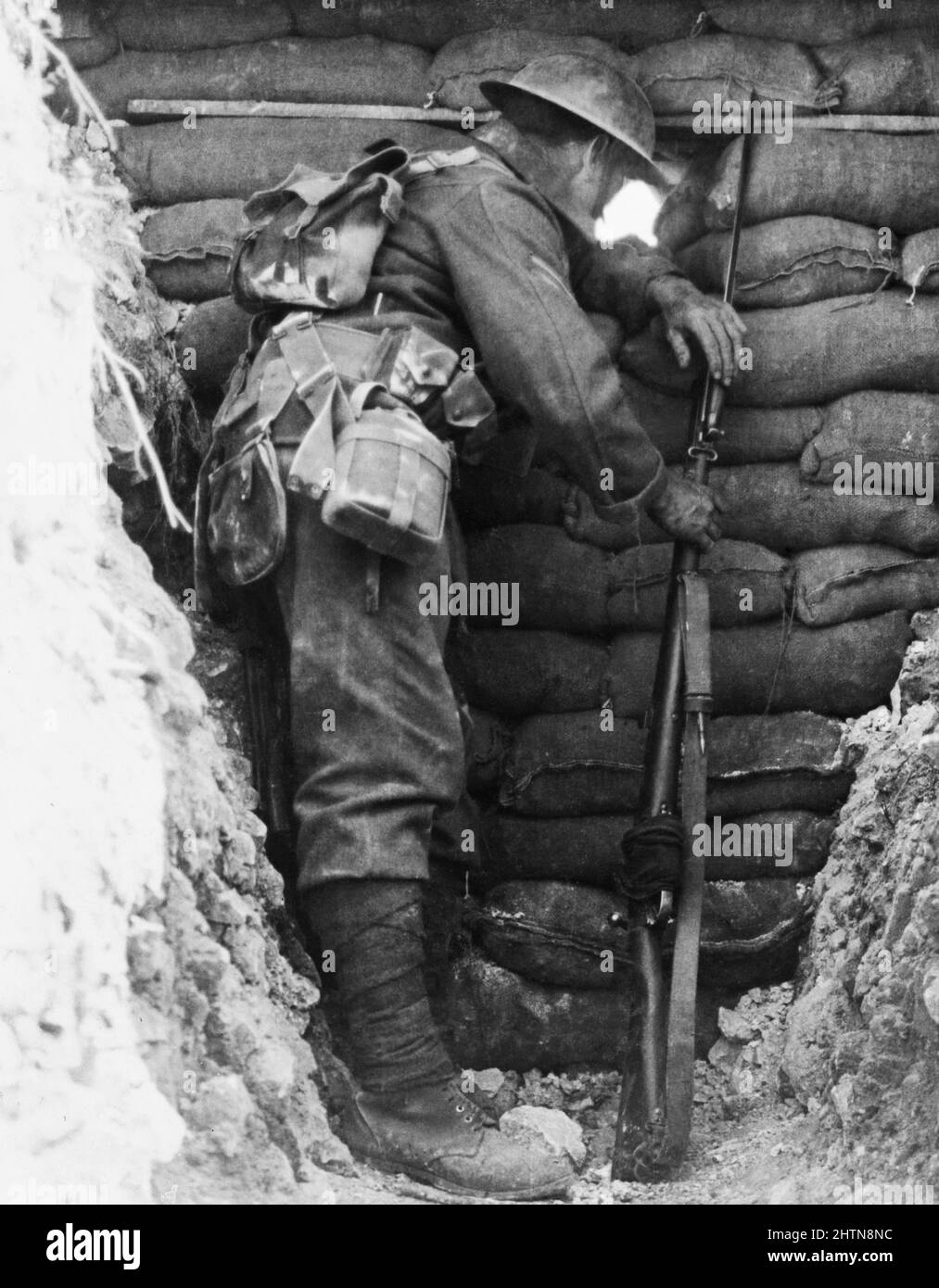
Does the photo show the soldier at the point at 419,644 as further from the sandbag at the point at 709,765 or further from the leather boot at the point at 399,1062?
the sandbag at the point at 709,765

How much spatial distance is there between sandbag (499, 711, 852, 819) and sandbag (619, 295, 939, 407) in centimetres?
68

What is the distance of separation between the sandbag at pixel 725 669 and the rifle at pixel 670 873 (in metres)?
0.19

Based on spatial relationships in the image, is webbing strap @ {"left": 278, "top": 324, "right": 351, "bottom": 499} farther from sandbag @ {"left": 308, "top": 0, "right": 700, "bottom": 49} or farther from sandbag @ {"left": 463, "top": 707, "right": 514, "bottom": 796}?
sandbag @ {"left": 308, "top": 0, "right": 700, "bottom": 49}

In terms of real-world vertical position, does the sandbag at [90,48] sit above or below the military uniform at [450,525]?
above

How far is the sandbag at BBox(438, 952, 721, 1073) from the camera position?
13.3 feet

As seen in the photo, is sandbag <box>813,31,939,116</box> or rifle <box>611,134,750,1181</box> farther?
sandbag <box>813,31,939,116</box>

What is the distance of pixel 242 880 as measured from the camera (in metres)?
3.67

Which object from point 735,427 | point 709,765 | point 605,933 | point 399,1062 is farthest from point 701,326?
point 399,1062

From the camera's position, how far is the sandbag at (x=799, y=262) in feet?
14.0

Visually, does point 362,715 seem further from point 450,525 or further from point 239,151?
point 239,151

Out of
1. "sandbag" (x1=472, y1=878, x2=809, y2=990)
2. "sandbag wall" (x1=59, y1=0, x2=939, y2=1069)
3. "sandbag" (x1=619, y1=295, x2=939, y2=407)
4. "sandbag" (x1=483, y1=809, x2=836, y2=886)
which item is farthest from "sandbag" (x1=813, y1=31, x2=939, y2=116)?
"sandbag" (x1=472, y1=878, x2=809, y2=990)

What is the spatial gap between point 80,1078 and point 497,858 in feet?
3.99

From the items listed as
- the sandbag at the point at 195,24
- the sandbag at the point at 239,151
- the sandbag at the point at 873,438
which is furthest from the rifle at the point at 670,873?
the sandbag at the point at 195,24

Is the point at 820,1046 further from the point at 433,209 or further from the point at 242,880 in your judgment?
the point at 433,209
